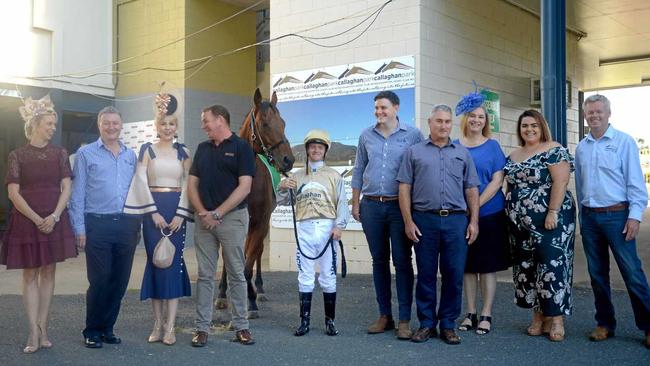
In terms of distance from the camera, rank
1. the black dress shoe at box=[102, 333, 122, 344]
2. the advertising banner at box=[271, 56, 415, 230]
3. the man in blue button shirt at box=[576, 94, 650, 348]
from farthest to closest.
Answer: the advertising banner at box=[271, 56, 415, 230] → the black dress shoe at box=[102, 333, 122, 344] → the man in blue button shirt at box=[576, 94, 650, 348]

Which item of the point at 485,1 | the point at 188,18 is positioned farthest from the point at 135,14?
the point at 485,1

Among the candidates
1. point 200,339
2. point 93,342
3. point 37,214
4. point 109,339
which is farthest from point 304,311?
point 37,214

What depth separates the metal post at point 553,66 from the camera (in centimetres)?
734

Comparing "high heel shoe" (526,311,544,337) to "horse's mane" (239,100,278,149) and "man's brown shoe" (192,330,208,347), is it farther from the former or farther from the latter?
"horse's mane" (239,100,278,149)

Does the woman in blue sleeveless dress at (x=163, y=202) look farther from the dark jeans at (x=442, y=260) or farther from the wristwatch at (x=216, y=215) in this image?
the dark jeans at (x=442, y=260)

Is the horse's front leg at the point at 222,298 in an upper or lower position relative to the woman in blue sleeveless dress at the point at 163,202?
lower

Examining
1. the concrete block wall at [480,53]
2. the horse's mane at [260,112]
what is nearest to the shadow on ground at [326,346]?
the horse's mane at [260,112]

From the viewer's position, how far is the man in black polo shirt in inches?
200

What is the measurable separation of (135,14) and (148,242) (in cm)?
1038

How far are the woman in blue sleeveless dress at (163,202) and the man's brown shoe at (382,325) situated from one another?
1606 mm

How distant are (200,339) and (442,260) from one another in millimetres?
1994

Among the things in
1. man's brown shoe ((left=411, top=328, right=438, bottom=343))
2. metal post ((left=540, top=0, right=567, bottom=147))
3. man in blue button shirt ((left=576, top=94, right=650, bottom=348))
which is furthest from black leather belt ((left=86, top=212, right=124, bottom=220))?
metal post ((left=540, top=0, right=567, bottom=147))

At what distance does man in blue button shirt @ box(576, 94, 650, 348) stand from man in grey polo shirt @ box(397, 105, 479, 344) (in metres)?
0.92

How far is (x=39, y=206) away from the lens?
495 centimetres
